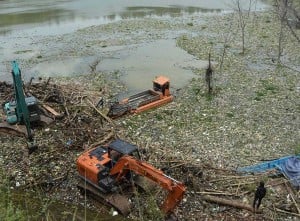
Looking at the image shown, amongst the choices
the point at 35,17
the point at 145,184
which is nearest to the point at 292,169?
the point at 145,184

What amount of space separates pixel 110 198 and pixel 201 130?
6443 millimetres

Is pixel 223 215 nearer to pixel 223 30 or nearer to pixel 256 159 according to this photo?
pixel 256 159

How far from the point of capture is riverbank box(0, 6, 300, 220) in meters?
13.4

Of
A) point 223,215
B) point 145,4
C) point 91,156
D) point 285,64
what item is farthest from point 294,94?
point 145,4

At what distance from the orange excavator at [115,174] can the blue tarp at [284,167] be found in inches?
162

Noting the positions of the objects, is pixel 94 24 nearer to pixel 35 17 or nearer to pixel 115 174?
pixel 35 17

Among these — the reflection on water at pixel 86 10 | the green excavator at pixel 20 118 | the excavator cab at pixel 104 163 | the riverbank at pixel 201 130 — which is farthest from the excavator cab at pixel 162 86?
the reflection on water at pixel 86 10

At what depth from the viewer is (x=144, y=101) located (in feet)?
64.3

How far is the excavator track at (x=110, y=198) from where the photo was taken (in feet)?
39.5

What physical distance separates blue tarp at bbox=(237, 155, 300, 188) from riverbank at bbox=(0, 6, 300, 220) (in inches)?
19.7

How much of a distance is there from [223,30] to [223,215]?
2724 cm

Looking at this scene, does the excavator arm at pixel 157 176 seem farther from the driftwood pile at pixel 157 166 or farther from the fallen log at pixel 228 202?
the fallen log at pixel 228 202

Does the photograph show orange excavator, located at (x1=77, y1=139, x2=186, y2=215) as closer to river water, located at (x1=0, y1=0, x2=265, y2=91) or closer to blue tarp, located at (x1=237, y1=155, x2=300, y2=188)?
blue tarp, located at (x1=237, y1=155, x2=300, y2=188)

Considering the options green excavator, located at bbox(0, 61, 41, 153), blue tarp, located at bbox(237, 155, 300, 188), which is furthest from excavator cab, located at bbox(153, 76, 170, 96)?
blue tarp, located at bbox(237, 155, 300, 188)
